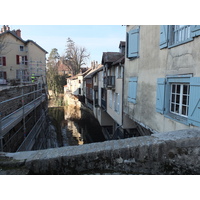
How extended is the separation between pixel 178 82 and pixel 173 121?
1285mm

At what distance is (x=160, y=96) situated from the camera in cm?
646

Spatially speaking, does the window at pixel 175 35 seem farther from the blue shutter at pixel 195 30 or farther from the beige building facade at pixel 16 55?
the beige building facade at pixel 16 55

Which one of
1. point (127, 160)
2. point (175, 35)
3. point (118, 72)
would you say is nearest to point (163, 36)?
point (175, 35)

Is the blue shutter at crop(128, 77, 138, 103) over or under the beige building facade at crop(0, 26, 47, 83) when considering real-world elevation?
under

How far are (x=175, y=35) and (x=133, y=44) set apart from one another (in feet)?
10.5

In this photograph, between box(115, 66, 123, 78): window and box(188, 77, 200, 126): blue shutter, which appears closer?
box(188, 77, 200, 126): blue shutter

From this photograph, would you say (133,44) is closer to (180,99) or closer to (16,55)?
(180,99)

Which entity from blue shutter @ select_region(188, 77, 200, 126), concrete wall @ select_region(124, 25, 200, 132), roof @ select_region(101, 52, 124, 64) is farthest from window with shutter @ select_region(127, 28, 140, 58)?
roof @ select_region(101, 52, 124, 64)

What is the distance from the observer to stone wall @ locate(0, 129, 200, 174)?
2.46 metres

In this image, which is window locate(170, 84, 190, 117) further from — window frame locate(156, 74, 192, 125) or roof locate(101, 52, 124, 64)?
roof locate(101, 52, 124, 64)

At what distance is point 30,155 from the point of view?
2.76 meters

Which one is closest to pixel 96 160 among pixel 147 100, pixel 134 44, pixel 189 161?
pixel 189 161

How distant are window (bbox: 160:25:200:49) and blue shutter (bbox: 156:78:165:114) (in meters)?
1.25

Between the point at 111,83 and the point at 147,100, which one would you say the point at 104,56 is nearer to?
the point at 111,83
